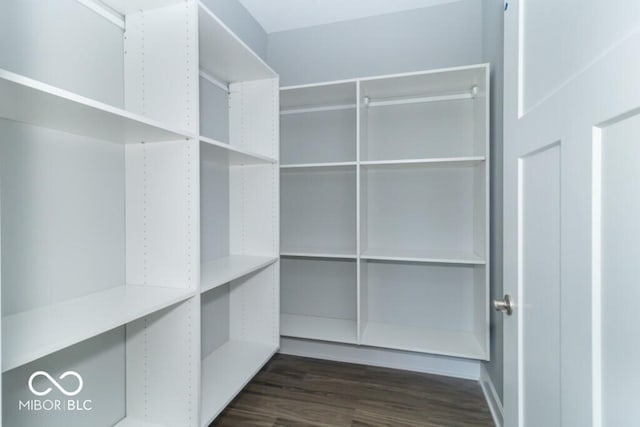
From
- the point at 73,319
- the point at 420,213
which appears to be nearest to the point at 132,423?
the point at 73,319

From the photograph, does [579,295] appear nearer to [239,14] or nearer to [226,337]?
[226,337]

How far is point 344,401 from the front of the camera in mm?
1812

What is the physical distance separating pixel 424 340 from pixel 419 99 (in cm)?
161

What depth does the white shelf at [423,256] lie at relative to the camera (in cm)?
182

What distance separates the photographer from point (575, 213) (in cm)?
64

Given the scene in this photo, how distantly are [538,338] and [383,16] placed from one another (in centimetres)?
224

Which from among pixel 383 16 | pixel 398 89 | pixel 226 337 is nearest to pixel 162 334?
pixel 226 337

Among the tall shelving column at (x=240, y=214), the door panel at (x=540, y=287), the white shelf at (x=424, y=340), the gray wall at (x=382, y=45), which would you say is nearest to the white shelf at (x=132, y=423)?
the tall shelving column at (x=240, y=214)

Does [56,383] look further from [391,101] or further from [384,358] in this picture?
[391,101]

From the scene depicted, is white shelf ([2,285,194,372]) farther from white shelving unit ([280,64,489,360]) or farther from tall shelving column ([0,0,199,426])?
white shelving unit ([280,64,489,360])

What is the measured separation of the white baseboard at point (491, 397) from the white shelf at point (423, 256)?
715mm

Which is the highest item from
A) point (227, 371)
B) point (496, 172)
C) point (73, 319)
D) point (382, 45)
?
point (382, 45)

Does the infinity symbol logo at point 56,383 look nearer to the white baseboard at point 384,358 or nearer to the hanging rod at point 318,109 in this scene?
the white baseboard at point 384,358

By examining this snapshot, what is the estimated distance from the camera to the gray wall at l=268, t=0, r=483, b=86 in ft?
6.88
